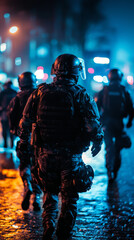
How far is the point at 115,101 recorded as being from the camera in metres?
5.87

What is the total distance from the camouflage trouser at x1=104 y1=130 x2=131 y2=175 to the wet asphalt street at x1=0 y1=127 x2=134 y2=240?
0.40m

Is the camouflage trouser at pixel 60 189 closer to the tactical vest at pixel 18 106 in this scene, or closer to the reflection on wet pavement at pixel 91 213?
the reflection on wet pavement at pixel 91 213

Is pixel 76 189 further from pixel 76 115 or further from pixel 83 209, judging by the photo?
pixel 83 209

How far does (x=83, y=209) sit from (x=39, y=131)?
1.82m

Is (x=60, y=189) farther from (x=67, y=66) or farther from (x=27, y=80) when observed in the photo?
(x=27, y=80)

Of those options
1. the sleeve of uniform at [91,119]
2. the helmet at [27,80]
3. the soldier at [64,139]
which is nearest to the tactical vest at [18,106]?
the helmet at [27,80]

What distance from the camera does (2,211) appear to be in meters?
4.33

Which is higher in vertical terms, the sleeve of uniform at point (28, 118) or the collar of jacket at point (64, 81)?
the collar of jacket at point (64, 81)

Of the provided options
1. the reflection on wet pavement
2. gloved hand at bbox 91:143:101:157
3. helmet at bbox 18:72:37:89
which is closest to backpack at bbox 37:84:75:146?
gloved hand at bbox 91:143:101:157

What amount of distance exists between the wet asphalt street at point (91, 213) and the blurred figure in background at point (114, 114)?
521 millimetres

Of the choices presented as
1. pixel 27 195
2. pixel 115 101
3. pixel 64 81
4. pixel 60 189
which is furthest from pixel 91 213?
pixel 115 101

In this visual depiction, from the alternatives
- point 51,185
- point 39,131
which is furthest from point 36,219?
point 39,131

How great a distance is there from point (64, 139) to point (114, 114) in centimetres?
305

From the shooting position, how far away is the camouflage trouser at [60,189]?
3012 mm
